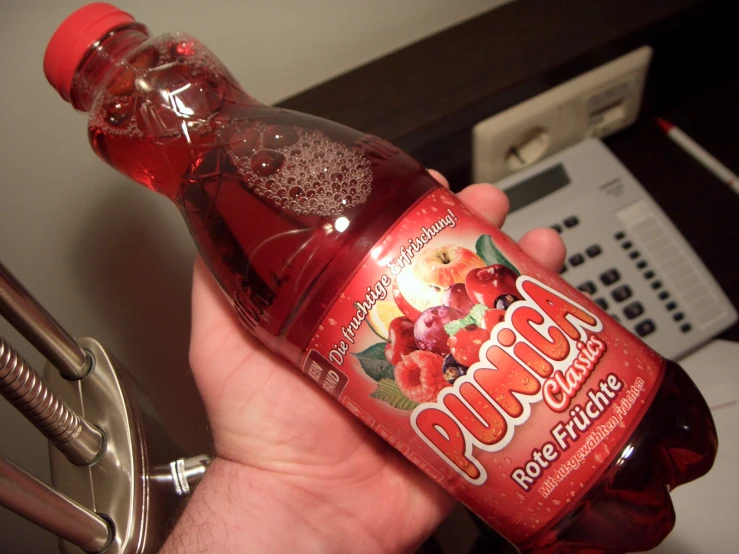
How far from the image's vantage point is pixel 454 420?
1.47 feet

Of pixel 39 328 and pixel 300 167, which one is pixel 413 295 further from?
pixel 39 328

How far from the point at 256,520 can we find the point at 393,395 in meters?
0.23

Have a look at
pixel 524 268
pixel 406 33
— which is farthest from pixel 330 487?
pixel 406 33

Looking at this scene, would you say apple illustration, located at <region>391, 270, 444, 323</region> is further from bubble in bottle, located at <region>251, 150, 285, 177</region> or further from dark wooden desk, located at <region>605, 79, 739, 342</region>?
dark wooden desk, located at <region>605, 79, 739, 342</region>

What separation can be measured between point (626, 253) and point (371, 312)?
0.53 m

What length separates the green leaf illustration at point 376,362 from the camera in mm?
448

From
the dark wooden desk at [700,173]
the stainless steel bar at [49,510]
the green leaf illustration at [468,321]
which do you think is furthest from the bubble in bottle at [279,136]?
the dark wooden desk at [700,173]

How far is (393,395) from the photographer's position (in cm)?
46

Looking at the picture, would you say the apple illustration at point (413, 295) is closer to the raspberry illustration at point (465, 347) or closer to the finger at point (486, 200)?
the raspberry illustration at point (465, 347)

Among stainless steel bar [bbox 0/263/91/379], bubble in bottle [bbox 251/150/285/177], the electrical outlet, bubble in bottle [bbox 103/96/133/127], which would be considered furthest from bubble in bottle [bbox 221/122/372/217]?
the electrical outlet

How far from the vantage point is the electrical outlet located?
2.57 feet

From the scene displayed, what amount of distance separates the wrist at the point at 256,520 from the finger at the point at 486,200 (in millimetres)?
387

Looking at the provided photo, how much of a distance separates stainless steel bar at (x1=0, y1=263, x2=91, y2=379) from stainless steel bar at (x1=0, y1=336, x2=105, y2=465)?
48mm

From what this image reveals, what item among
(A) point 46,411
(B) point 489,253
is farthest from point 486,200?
(A) point 46,411
